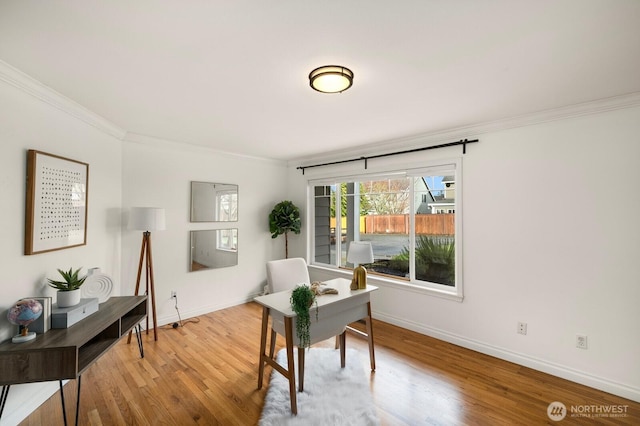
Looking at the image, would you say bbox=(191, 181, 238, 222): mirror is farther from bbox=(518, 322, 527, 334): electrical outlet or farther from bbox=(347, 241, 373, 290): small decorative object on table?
bbox=(518, 322, 527, 334): electrical outlet

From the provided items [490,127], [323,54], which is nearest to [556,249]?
[490,127]

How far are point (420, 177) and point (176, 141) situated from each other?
126 inches

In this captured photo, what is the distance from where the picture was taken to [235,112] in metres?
2.76

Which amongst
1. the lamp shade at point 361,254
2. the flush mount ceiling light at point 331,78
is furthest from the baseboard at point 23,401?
the flush mount ceiling light at point 331,78

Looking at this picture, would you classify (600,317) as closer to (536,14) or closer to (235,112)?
(536,14)

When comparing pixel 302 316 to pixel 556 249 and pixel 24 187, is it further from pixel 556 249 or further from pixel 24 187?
pixel 556 249

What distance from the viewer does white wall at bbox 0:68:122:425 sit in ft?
6.39

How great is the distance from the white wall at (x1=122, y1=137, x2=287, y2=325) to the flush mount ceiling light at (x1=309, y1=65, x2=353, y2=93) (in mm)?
2665

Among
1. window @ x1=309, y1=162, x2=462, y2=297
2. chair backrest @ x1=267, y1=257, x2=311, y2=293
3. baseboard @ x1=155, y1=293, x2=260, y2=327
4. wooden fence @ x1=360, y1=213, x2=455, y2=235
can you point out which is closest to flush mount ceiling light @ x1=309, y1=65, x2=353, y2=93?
chair backrest @ x1=267, y1=257, x2=311, y2=293

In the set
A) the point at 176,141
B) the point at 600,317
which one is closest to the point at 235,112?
the point at 176,141

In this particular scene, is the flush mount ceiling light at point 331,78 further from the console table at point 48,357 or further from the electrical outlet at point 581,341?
the electrical outlet at point 581,341

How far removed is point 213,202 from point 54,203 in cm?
207

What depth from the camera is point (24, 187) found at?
2102 millimetres

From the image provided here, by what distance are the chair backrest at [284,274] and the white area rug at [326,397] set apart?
0.74 m
